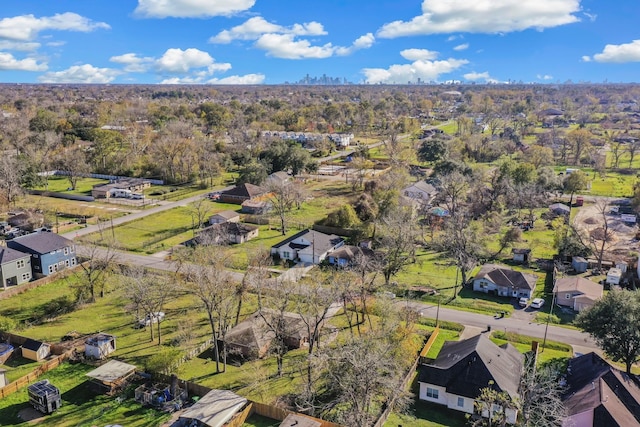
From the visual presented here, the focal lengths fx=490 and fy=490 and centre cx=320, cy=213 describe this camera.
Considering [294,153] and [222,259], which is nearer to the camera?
[222,259]

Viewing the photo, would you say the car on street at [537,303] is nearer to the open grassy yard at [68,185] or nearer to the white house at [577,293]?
the white house at [577,293]

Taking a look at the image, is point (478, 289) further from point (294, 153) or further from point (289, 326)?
point (294, 153)

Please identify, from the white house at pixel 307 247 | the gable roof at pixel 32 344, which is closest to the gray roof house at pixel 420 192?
the white house at pixel 307 247

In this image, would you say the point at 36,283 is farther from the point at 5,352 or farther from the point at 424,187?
the point at 424,187

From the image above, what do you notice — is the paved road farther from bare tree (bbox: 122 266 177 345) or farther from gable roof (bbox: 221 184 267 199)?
gable roof (bbox: 221 184 267 199)

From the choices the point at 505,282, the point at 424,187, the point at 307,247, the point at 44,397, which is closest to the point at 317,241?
the point at 307,247

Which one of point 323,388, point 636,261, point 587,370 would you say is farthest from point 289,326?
point 636,261

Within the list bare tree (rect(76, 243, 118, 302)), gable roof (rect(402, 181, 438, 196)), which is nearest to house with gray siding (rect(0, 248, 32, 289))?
bare tree (rect(76, 243, 118, 302))
